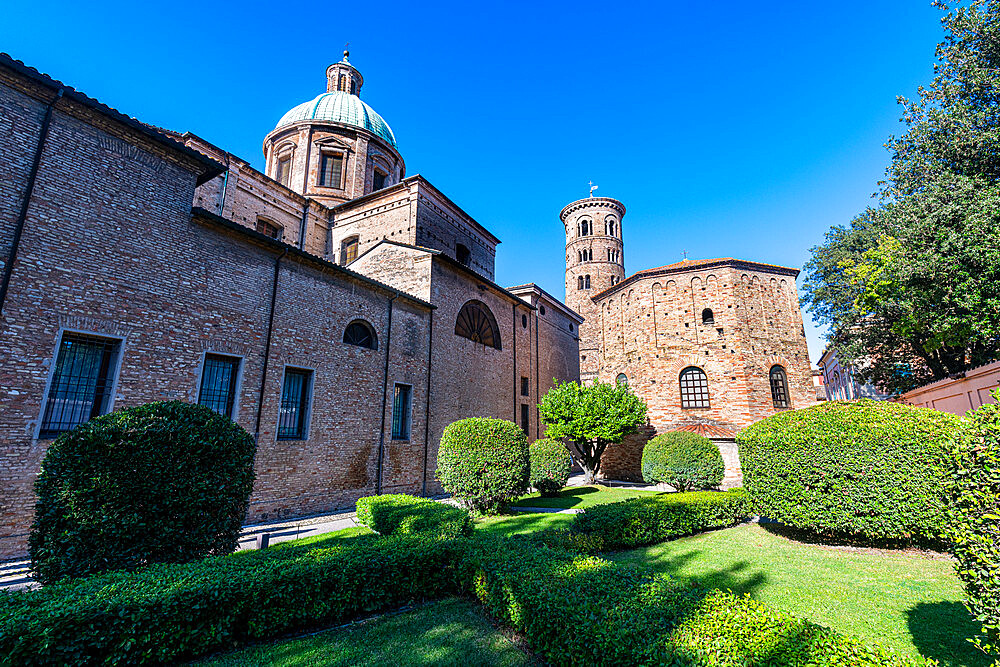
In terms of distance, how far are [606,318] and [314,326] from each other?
18434mm

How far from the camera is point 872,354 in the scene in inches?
778

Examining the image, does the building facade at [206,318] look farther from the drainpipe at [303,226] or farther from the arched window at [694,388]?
the arched window at [694,388]

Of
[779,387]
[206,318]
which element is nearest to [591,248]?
[779,387]

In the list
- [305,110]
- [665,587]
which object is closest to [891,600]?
[665,587]

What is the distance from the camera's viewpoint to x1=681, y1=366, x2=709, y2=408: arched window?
2172 centimetres

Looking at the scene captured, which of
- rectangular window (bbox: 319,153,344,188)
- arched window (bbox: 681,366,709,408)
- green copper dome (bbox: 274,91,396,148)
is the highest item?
green copper dome (bbox: 274,91,396,148)

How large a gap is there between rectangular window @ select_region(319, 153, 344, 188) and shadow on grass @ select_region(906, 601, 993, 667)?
25887mm

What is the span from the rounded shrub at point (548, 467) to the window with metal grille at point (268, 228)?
15642 mm

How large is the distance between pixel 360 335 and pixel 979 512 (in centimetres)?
1335

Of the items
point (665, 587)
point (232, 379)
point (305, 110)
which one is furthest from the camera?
point (305, 110)

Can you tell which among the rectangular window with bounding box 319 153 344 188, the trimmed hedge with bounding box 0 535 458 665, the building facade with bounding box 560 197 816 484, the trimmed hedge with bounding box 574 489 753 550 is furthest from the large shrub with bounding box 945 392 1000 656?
the rectangular window with bounding box 319 153 344 188

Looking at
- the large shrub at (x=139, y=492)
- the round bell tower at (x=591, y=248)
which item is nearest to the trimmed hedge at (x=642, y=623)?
the large shrub at (x=139, y=492)

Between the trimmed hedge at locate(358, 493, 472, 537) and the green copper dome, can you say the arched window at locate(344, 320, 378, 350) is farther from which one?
the green copper dome

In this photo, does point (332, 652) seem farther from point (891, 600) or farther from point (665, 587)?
point (891, 600)
